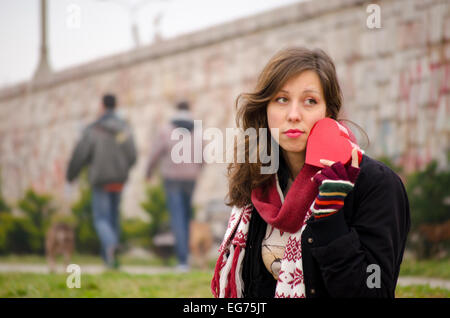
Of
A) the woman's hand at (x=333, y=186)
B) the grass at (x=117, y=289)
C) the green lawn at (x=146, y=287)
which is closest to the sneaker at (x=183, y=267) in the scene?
the green lawn at (x=146, y=287)

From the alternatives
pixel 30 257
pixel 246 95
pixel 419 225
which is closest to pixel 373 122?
pixel 419 225

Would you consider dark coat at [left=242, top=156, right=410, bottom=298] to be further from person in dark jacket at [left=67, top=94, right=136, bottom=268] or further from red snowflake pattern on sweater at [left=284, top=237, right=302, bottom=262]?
person in dark jacket at [left=67, top=94, right=136, bottom=268]

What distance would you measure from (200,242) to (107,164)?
171cm

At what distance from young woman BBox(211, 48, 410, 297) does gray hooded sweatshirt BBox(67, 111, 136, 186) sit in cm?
479

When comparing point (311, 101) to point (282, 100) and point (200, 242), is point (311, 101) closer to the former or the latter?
point (282, 100)

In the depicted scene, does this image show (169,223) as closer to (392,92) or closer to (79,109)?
(79,109)

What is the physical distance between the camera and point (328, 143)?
5.25 ft

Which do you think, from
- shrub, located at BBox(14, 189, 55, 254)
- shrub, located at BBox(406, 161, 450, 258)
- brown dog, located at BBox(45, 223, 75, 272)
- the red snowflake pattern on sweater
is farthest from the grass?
shrub, located at BBox(14, 189, 55, 254)

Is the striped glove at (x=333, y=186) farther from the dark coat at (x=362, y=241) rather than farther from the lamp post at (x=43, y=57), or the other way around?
the lamp post at (x=43, y=57)

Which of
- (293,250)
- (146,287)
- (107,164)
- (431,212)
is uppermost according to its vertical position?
(107,164)

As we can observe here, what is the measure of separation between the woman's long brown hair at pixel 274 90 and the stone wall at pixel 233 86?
2.24 meters

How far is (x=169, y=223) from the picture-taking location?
6504mm

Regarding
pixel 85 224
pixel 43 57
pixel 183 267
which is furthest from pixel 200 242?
pixel 43 57
